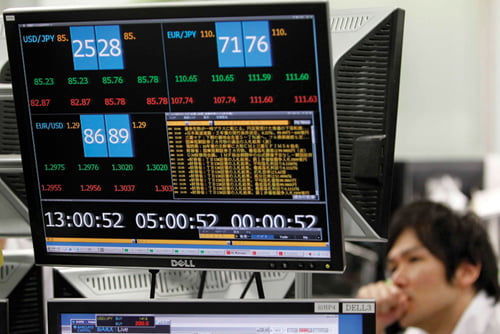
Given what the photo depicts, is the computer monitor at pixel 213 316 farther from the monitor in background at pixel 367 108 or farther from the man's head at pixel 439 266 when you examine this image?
the man's head at pixel 439 266

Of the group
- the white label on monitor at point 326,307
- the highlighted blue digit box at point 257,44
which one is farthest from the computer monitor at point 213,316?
the highlighted blue digit box at point 257,44

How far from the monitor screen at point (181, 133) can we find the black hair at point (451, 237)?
57.8 inches

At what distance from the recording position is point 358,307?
3.58 ft

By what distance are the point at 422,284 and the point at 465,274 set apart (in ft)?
0.50

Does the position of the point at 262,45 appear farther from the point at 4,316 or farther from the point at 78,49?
the point at 4,316

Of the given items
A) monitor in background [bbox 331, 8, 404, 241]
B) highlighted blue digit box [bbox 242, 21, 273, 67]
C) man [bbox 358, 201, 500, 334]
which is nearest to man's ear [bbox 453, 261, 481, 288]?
man [bbox 358, 201, 500, 334]

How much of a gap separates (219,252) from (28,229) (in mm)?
396

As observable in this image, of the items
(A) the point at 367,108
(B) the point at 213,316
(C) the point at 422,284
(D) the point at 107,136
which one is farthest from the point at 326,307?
(C) the point at 422,284

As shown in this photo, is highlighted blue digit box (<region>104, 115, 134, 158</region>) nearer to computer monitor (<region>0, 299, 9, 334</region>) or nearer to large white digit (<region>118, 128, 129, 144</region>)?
large white digit (<region>118, 128, 129, 144</region>)

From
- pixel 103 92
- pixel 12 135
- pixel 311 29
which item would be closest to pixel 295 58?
pixel 311 29

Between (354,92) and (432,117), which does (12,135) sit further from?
(432,117)

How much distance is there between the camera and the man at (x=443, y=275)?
2467 mm

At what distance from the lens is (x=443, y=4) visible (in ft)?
16.9

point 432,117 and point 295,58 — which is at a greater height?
point 295,58
